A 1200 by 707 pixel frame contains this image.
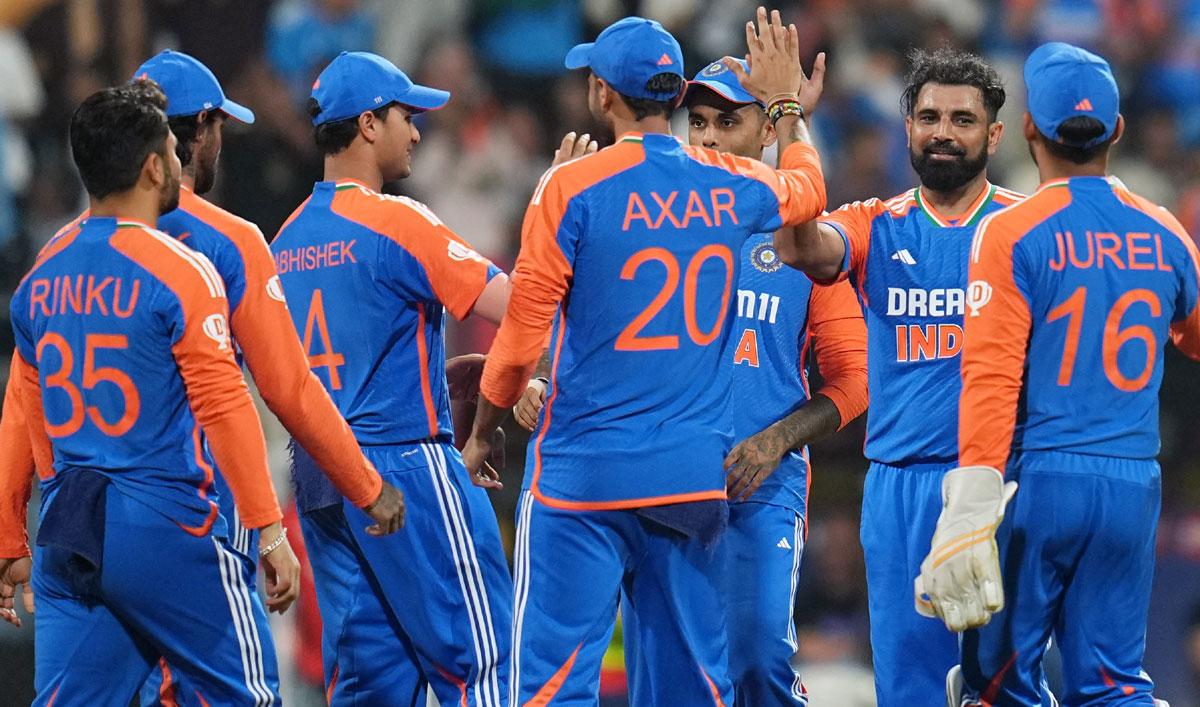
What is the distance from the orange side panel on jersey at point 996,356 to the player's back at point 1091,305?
0.02 m

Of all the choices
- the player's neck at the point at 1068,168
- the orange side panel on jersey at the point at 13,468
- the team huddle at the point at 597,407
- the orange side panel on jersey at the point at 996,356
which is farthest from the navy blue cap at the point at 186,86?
the player's neck at the point at 1068,168

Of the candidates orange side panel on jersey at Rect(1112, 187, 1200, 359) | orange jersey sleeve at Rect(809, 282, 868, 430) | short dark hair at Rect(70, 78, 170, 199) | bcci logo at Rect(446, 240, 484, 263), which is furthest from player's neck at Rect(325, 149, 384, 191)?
orange side panel on jersey at Rect(1112, 187, 1200, 359)

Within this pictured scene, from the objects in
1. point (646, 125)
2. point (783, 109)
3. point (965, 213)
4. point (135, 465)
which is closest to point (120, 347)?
point (135, 465)

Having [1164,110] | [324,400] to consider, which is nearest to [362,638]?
[324,400]

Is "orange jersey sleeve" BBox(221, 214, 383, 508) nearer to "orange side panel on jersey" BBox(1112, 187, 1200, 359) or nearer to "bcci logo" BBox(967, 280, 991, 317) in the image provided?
"bcci logo" BBox(967, 280, 991, 317)

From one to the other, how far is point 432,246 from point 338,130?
0.64 metres

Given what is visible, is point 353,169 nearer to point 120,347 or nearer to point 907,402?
point 120,347

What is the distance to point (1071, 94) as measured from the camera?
474 cm

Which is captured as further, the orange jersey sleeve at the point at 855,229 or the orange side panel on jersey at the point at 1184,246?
the orange jersey sleeve at the point at 855,229

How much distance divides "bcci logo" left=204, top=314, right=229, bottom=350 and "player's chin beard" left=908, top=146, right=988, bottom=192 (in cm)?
259

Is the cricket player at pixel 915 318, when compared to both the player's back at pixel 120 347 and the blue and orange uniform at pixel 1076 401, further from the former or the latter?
the player's back at pixel 120 347

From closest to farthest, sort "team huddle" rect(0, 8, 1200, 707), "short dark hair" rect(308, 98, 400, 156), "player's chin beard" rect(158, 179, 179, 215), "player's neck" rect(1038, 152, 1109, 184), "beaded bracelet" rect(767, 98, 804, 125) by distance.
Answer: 1. "team huddle" rect(0, 8, 1200, 707)
2. "player's chin beard" rect(158, 179, 179, 215)
3. "player's neck" rect(1038, 152, 1109, 184)
4. "beaded bracelet" rect(767, 98, 804, 125)
5. "short dark hair" rect(308, 98, 400, 156)

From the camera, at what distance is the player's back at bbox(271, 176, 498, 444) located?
213 inches

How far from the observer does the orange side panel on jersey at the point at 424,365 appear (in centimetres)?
553
